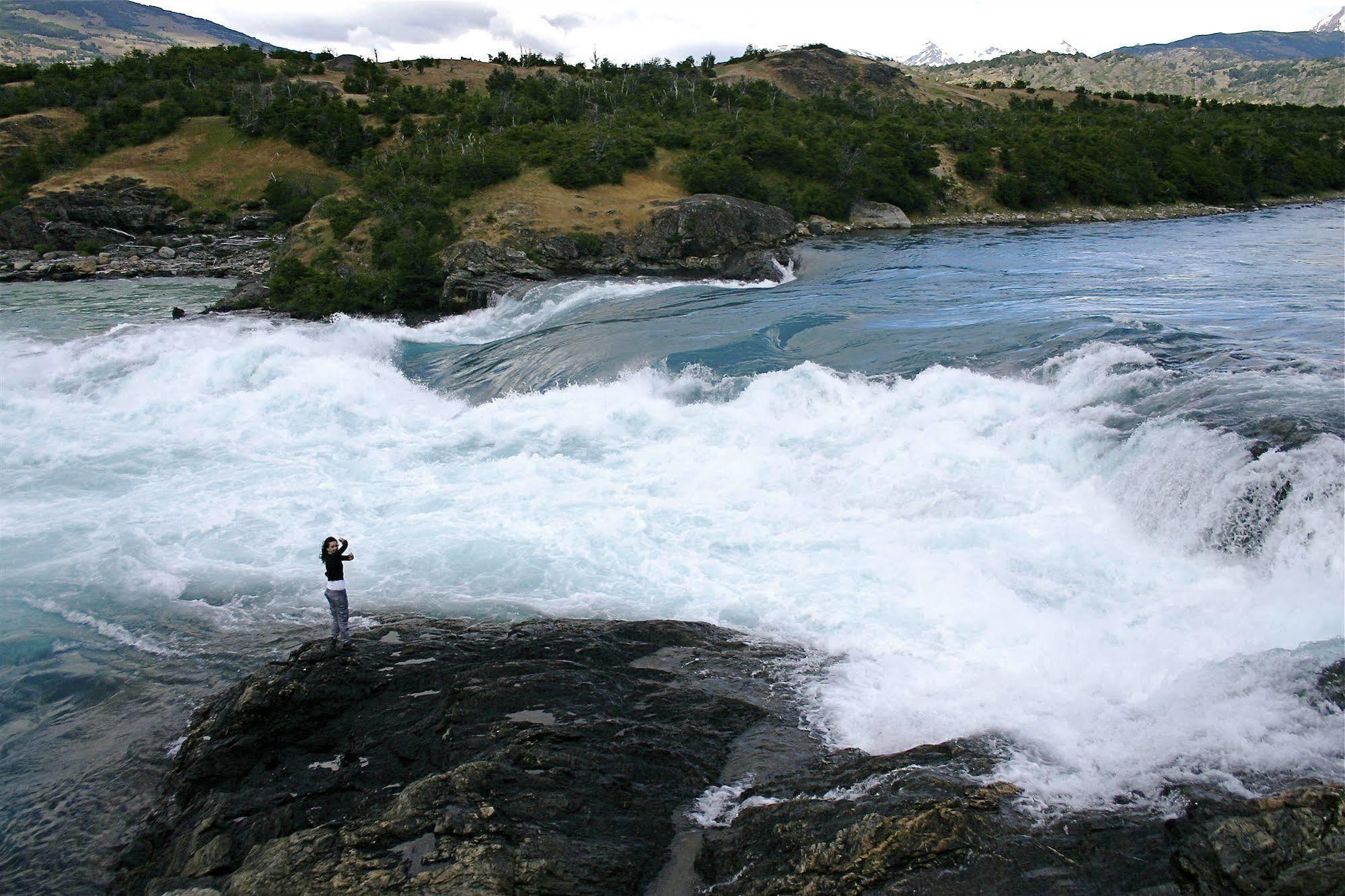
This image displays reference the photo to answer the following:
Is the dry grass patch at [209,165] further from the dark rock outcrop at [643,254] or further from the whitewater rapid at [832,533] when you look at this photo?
the whitewater rapid at [832,533]

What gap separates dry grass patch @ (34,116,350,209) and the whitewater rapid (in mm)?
31869

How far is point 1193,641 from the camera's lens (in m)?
9.22

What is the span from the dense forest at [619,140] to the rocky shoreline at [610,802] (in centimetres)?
2440

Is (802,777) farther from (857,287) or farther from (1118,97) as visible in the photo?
(1118,97)

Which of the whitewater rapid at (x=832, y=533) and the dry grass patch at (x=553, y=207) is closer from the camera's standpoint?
the whitewater rapid at (x=832, y=533)

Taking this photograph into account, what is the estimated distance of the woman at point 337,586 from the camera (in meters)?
9.52

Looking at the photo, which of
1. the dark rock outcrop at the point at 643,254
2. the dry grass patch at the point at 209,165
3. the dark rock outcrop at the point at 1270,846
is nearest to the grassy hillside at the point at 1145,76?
the dry grass patch at the point at 209,165

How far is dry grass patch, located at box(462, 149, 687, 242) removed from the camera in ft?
106

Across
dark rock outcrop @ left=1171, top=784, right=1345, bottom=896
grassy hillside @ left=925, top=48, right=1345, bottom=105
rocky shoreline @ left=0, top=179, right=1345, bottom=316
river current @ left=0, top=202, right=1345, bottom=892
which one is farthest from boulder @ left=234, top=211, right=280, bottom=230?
grassy hillside @ left=925, top=48, right=1345, bottom=105

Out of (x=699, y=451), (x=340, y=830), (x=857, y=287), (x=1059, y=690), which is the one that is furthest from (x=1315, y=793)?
(x=857, y=287)

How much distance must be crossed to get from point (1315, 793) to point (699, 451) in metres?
10.8

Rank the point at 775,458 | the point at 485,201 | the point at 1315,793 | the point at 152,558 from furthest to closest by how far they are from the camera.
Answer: the point at 485,201 → the point at 775,458 → the point at 152,558 → the point at 1315,793

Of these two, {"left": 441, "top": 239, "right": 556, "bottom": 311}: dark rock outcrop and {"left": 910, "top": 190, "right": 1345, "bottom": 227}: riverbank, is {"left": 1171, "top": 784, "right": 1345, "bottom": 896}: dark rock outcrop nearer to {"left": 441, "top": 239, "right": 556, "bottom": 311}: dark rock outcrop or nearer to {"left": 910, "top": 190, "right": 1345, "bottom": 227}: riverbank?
{"left": 441, "top": 239, "right": 556, "bottom": 311}: dark rock outcrop

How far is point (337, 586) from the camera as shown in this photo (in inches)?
375
